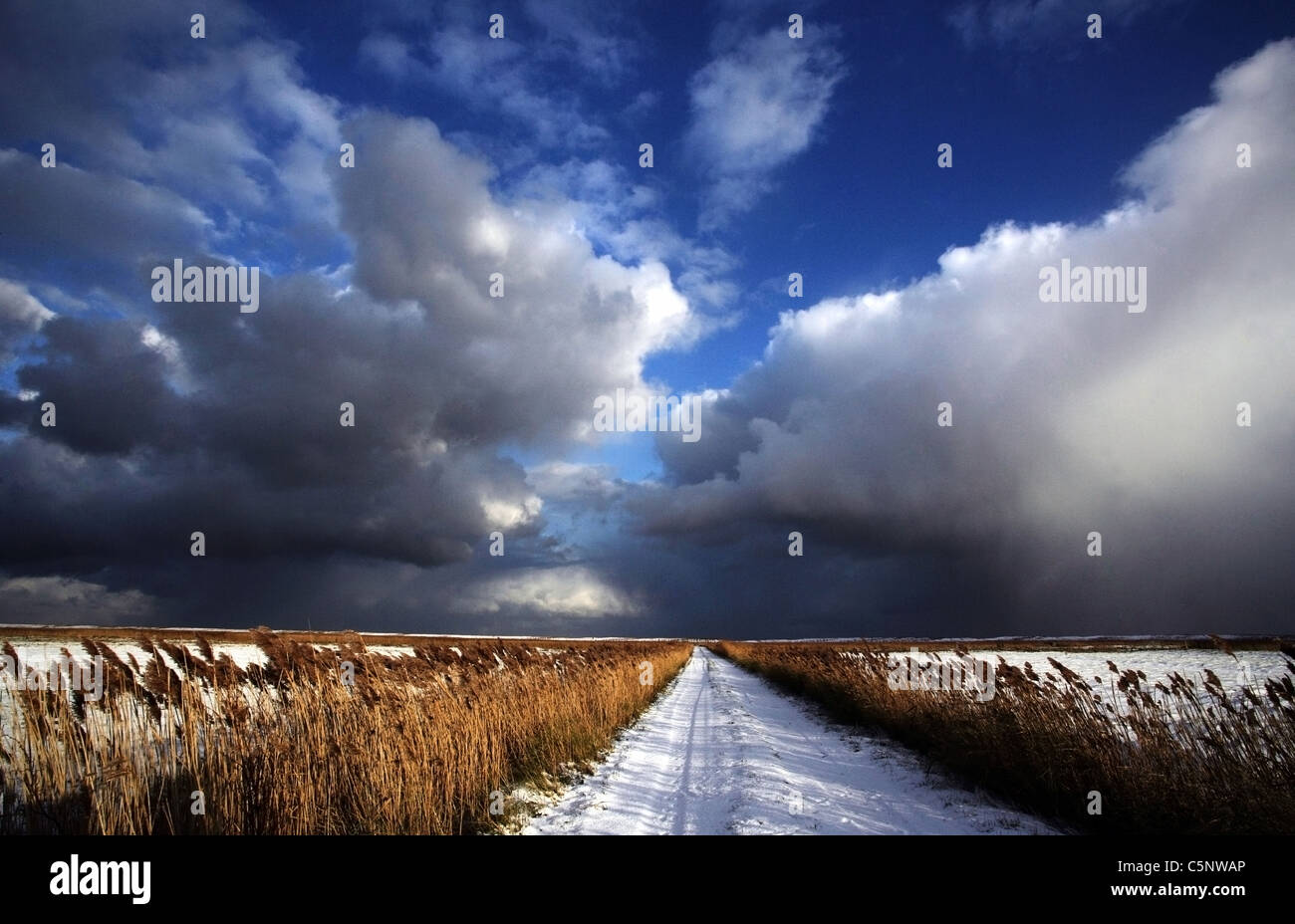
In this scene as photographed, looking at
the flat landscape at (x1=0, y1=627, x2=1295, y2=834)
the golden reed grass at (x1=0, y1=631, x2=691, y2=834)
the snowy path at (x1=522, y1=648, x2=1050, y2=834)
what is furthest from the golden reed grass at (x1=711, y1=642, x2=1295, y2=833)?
the golden reed grass at (x1=0, y1=631, x2=691, y2=834)

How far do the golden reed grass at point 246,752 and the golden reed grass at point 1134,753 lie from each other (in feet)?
23.2

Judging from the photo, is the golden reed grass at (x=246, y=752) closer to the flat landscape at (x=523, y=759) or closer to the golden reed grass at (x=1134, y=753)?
the flat landscape at (x=523, y=759)

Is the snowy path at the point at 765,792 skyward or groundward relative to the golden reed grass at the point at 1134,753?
groundward

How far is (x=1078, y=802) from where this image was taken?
7047mm

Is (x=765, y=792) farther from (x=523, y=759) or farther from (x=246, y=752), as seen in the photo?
(x=246, y=752)

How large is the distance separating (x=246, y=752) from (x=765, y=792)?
255 inches

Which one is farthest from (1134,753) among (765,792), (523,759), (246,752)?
(246,752)

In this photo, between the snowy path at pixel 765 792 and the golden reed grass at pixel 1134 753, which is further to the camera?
the snowy path at pixel 765 792

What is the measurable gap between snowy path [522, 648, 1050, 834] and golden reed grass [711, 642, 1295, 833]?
0.61 m

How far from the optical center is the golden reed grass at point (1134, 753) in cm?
612

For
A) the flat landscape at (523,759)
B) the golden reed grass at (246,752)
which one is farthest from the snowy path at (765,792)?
the golden reed grass at (246,752)

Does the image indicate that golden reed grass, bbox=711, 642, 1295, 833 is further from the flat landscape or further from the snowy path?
the snowy path
